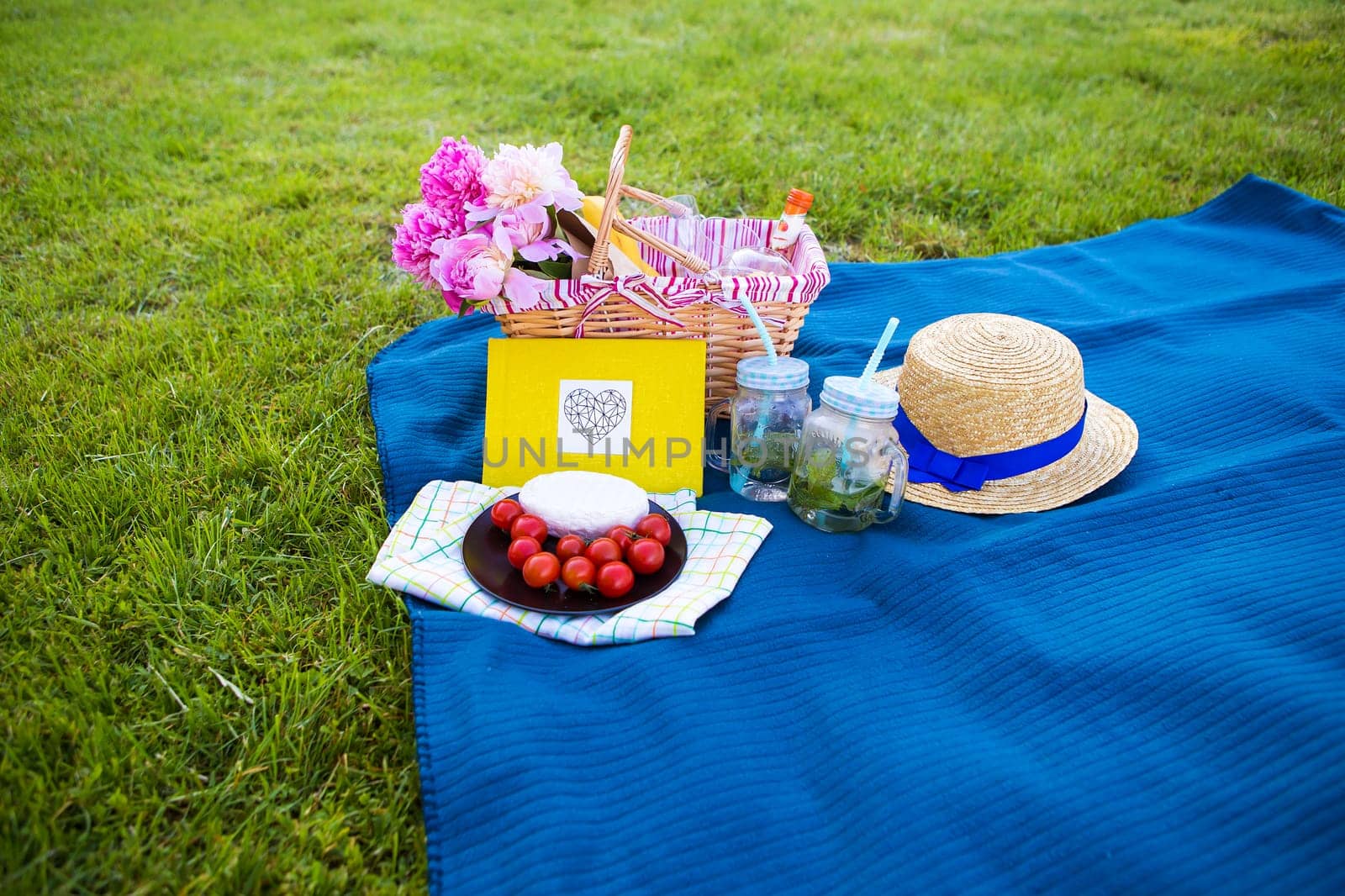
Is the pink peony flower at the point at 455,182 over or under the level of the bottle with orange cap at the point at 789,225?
over

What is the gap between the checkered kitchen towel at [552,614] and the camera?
5.58 feet

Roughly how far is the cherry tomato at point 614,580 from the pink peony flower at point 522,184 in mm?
804

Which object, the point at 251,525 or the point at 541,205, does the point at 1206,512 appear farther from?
the point at 251,525

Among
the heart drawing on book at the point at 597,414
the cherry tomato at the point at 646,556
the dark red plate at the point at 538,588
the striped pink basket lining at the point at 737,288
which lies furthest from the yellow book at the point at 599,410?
the cherry tomato at the point at 646,556

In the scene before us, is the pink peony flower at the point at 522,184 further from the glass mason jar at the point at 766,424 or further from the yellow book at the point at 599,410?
the glass mason jar at the point at 766,424

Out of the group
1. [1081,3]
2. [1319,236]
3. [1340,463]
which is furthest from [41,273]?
[1081,3]

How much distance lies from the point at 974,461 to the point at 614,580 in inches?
35.3

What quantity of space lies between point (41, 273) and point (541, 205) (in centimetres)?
236

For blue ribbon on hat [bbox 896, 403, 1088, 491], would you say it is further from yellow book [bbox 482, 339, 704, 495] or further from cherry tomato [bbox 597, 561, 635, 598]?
cherry tomato [bbox 597, 561, 635, 598]

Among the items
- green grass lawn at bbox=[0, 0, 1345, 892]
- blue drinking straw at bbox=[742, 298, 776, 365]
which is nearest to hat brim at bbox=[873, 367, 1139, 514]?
→ blue drinking straw at bbox=[742, 298, 776, 365]

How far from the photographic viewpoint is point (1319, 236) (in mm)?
3266

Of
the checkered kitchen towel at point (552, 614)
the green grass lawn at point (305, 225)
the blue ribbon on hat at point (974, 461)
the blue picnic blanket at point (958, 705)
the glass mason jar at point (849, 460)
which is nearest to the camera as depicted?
the blue picnic blanket at point (958, 705)

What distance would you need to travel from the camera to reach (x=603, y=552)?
1.75 meters

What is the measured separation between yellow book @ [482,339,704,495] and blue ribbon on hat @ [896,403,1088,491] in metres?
0.51
